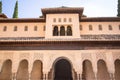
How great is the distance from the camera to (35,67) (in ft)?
58.0

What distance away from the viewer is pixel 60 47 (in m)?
16.2

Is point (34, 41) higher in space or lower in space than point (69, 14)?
lower

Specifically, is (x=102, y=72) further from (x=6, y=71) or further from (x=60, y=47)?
(x=6, y=71)

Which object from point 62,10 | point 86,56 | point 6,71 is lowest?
point 6,71

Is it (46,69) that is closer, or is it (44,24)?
(46,69)

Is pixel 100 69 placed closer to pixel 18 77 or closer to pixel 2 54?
pixel 18 77

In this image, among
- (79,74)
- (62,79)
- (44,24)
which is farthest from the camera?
(44,24)

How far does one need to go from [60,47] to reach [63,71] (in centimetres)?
439

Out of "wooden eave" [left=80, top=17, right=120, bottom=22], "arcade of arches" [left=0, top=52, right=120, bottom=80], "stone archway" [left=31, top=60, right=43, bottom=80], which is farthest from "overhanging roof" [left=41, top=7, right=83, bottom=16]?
"stone archway" [left=31, top=60, right=43, bottom=80]

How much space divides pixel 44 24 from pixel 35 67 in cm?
525

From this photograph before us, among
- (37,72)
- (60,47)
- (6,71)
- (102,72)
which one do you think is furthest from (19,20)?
(102,72)

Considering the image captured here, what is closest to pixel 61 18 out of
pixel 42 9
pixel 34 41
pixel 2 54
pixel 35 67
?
pixel 42 9

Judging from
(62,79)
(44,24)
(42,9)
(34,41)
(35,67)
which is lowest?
(62,79)

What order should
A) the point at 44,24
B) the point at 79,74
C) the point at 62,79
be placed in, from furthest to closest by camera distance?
the point at 44,24
the point at 62,79
the point at 79,74
